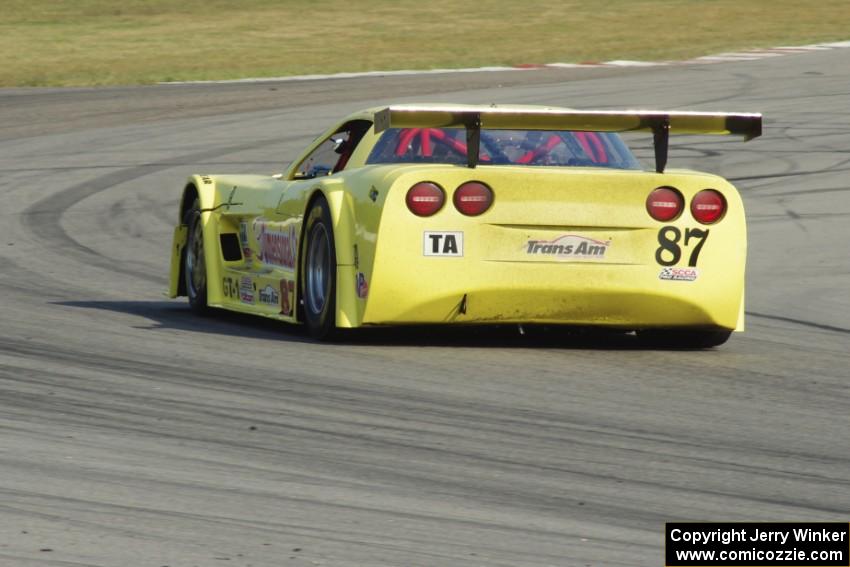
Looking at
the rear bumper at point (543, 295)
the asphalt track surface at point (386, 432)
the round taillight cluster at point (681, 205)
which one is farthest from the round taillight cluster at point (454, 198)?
the round taillight cluster at point (681, 205)

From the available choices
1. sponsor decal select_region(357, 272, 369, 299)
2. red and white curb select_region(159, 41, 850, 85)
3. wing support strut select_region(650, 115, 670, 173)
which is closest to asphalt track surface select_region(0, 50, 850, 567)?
sponsor decal select_region(357, 272, 369, 299)

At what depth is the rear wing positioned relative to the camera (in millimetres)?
7418

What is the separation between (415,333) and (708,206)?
1546 mm

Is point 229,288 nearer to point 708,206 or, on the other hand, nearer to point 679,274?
point 679,274

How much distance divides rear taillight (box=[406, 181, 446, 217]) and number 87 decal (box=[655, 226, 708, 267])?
3.33 feet

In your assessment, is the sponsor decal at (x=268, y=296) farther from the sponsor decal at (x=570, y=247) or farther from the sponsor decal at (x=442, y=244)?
the sponsor decal at (x=570, y=247)

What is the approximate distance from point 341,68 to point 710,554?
2931cm

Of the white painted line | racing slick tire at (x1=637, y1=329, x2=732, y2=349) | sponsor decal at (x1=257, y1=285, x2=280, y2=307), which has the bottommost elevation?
Answer: the white painted line

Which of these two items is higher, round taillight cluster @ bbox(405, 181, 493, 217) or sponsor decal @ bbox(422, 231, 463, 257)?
round taillight cluster @ bbox(405, 181, 493, 217)

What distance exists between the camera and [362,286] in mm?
7574

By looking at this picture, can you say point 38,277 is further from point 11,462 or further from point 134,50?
point 134,50

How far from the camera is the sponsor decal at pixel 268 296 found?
8.59 m

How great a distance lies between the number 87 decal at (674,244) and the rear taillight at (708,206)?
0.21ft

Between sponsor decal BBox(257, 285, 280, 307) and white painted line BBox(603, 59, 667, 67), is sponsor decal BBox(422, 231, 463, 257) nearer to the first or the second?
sponsor decal BBox(257, 285, 280, 307)
